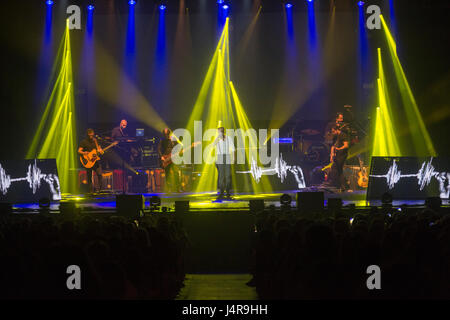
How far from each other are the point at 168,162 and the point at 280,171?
3501 millimetres

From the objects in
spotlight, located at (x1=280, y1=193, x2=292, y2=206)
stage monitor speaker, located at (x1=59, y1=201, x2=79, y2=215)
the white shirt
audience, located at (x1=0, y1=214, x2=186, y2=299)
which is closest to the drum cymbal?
the white shirt

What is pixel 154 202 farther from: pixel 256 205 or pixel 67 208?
pixel 256 205

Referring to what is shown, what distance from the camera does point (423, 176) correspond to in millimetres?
10641

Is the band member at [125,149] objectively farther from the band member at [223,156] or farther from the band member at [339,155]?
the band member at [339,155]

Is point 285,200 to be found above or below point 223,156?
below

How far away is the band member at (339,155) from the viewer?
1247 cm

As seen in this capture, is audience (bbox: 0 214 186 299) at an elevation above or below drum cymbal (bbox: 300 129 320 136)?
below

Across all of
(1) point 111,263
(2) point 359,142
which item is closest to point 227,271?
(1) point 111,263

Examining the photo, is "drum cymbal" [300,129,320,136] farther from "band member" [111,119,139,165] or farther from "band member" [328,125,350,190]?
"band member" [111,119,139,165]

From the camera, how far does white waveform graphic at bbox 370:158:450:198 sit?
10.5m

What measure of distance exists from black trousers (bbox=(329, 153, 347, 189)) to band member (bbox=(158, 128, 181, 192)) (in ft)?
13.9

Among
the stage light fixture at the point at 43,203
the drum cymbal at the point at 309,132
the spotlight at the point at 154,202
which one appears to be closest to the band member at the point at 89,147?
the stage light fixture at the point at 43,203

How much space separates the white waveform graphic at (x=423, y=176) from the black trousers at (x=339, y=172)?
212 centimetres

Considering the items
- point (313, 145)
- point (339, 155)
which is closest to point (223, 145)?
point (339, 155)
